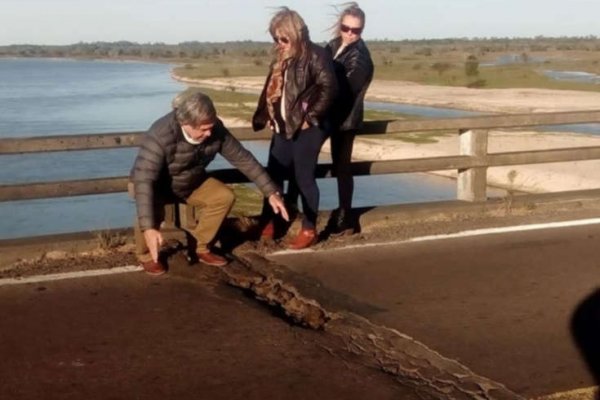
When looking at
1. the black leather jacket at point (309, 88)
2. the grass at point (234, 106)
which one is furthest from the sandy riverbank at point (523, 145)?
the black leather jacket at point (309, 88)

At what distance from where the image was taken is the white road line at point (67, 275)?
22.5 ft

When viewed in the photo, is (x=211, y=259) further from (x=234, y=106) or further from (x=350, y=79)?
(x=234, y=106)

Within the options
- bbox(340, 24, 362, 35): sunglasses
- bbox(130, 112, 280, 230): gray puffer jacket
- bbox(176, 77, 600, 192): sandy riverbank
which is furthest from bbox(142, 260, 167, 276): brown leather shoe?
bbox(176, 77, 600, 192): sandy riverbank

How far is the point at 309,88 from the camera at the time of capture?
7.44 metres

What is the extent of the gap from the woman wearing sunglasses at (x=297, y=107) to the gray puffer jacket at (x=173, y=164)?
42cm

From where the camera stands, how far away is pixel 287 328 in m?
5.84

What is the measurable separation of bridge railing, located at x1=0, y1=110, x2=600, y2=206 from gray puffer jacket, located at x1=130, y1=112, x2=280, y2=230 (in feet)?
2.25

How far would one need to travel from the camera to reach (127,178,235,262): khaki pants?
23.8ft

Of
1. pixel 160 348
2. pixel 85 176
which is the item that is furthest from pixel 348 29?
pixel 85 176

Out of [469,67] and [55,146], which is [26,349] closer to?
[55,146]

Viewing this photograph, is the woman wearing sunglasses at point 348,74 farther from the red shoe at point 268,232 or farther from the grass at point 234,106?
the grass at point 234,106

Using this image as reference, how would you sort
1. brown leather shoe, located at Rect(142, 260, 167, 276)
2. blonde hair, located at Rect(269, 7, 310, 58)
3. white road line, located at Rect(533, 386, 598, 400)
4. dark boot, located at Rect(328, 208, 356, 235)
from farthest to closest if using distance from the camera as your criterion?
dark boot, located at Rect(328, 208, 356, 235) < blonde hair, located at Rect(269, 7, 310, 58) < brown leather shoe, located at Rect(142, 260, 167, 276) < white road line, located at Rect(533, 386, 598, 400)

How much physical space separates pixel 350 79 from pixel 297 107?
62cm

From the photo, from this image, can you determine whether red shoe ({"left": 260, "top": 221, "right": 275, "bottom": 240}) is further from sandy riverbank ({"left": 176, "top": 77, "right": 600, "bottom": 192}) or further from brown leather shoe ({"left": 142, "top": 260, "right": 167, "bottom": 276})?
sandy riverbank ({"left": 176, "top": 77, "right": 600, "bottom": 192})
